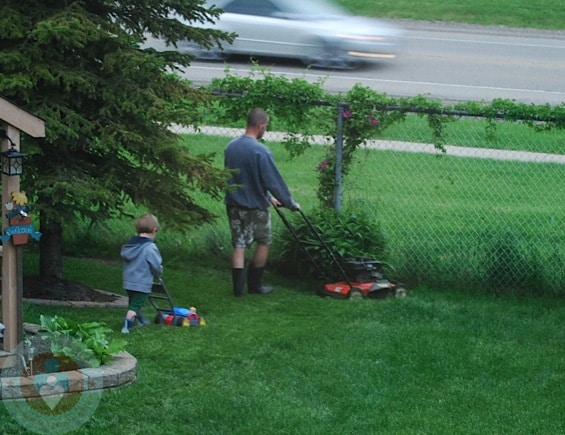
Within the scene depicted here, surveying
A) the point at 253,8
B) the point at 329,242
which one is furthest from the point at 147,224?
the point at 253,8

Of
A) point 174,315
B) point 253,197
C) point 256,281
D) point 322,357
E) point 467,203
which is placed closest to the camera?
point 322,357

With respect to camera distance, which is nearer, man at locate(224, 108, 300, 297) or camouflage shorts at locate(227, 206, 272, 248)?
man at locate(224, 108, 300, 297)

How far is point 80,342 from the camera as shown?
7648mm

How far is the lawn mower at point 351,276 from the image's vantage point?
1045cm

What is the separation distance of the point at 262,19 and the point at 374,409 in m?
14.7

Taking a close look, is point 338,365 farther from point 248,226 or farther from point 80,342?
point 248,226

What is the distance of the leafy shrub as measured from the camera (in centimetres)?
1081

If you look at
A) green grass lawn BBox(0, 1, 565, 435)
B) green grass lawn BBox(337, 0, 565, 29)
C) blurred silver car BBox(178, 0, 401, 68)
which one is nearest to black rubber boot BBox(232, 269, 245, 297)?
green grass lawn BBox(0, 1, 565, 435)

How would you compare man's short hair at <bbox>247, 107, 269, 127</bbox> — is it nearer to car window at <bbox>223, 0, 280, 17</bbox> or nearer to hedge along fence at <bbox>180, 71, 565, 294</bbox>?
hedge along fence at <bbox>180, 71, 565, 294</bbox>

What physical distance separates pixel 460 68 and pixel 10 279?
16401mm

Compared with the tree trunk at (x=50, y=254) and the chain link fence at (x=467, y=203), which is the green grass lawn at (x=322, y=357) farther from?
the tree trunk at (x=50, y=254)

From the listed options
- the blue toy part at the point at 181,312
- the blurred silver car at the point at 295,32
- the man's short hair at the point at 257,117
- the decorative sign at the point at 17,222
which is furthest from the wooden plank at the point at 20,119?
the blurred silver car at the point at 295,32

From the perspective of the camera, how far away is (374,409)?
7398 millimetres

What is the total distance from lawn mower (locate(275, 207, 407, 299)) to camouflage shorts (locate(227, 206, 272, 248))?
0.18 meters
